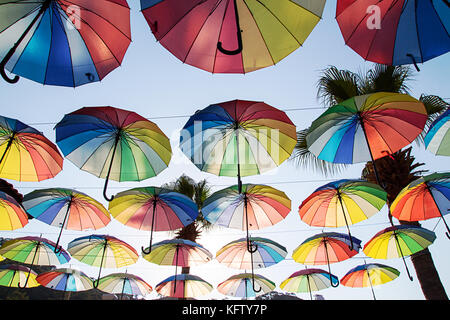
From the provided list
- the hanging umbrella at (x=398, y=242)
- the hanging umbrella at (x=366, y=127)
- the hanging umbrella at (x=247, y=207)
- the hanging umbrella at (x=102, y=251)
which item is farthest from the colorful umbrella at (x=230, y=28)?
the hanging umbrella at (x=102, y=251)

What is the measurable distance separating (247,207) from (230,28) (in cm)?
479

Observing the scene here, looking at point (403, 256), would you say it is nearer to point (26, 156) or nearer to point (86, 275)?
point (26, 156)

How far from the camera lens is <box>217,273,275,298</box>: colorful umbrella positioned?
10.2 meters

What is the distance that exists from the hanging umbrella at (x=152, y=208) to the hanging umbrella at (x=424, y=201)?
16.6 feet

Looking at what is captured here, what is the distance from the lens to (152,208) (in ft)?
23.5

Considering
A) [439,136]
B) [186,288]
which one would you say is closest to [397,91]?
[439,136]

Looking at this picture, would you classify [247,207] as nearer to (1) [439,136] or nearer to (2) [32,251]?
(1) [439,136]

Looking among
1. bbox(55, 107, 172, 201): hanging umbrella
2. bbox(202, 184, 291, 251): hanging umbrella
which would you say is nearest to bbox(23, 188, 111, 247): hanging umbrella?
bbox(55, 107, 172, 201): hanging umbrella

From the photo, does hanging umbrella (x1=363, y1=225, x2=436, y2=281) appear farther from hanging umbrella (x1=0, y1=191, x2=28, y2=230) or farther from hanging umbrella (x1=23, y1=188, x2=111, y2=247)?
hanging umbrella (x1=0, y1=191, x2=28, y2=230)

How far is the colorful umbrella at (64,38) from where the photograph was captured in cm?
342

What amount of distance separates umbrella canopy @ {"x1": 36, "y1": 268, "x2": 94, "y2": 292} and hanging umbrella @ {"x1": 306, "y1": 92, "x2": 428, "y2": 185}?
11066mm

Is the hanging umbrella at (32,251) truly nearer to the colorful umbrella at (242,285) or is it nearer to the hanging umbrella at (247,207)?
the hanging umbrella at (247,207)

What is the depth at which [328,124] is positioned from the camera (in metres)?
4.62
